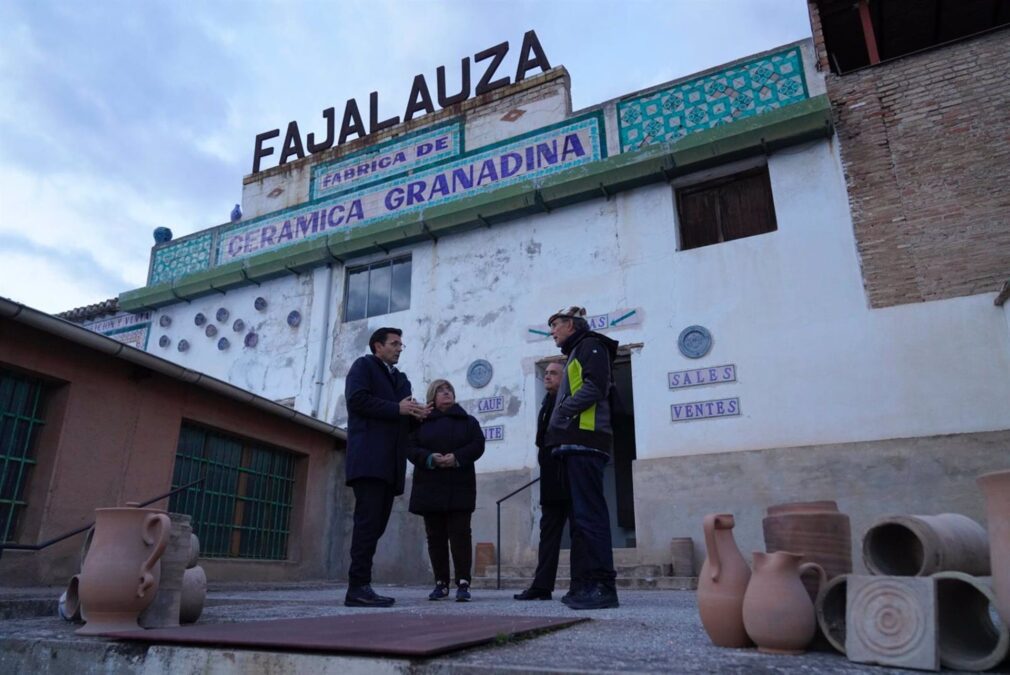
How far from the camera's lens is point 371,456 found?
4.32m

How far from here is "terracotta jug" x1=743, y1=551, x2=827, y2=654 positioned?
2.05 m

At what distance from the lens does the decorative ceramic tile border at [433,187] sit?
993cm

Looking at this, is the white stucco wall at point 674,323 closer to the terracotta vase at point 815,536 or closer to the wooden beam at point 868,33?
the wooden beam at point 868,33

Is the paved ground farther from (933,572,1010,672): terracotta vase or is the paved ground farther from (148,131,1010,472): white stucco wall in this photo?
(148,131,1010,472): white stucco wall

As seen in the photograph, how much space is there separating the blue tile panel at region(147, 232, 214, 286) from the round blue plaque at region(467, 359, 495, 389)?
617 centimetres

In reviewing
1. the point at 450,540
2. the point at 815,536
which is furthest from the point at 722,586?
the point at 450,540

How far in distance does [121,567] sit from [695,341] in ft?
22.5

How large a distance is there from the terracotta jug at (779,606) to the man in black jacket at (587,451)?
1497 mm

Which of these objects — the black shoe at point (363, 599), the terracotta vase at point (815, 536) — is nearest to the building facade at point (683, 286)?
the black shoe at point (363, 599)

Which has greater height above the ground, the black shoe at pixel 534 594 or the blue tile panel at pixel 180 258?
the blue tile panel at pixel 180 258

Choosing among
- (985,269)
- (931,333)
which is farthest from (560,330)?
(985,269)

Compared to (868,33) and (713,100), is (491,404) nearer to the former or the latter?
(713,100)

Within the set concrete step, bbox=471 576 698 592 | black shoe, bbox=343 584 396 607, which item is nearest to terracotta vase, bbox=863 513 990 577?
black shoe, bbox=343 584 396 607

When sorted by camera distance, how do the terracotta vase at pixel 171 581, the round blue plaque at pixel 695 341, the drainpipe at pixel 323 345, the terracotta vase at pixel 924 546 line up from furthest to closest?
the drainpipe at pixel 323 345, the round blue plaque at pixel 695 341, the terracotta vase at pixel 171 581, the terracotta vase at pixel 924 546
